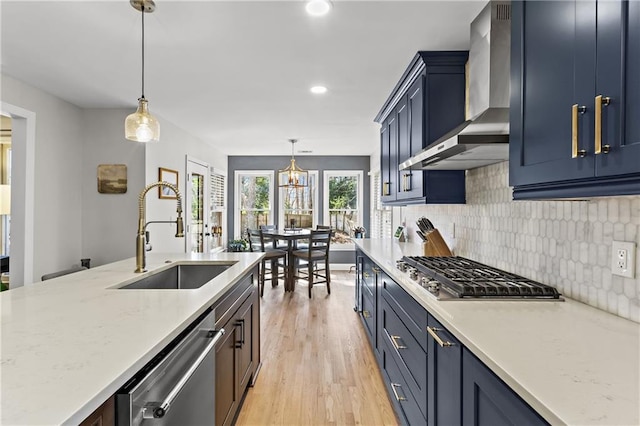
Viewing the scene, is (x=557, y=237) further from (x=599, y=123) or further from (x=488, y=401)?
(x=488, y=401)

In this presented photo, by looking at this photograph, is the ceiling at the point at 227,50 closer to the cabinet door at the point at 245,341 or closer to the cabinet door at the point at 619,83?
the cabinet door at the point at 619,83

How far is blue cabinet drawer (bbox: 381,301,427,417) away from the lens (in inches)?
62.7

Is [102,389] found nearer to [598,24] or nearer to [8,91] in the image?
[598,24]

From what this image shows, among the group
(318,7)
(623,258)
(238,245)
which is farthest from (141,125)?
(238,245)

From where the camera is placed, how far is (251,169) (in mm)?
7379

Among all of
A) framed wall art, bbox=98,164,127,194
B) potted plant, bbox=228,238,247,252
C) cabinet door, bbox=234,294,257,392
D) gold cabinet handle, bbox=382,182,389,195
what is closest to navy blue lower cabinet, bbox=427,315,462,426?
cabinet door, bbox=234,294,257,392

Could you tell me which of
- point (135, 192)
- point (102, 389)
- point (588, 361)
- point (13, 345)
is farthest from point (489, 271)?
point (135, 192)

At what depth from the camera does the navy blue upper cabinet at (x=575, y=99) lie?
884 mm

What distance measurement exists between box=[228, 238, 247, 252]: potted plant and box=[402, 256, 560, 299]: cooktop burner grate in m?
4.98

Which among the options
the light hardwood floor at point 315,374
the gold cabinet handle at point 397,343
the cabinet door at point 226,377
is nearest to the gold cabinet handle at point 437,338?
the gold cabinet handle at point 397,343

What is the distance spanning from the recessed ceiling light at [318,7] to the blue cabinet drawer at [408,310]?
1.57 m

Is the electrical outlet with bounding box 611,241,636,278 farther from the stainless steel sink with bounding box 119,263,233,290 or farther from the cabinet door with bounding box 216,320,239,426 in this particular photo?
the stainless steel sink with bounding box 119,263,233,290

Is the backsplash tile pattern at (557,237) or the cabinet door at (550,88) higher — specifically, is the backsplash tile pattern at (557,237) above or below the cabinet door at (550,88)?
below

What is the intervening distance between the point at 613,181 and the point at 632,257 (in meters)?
0.48
